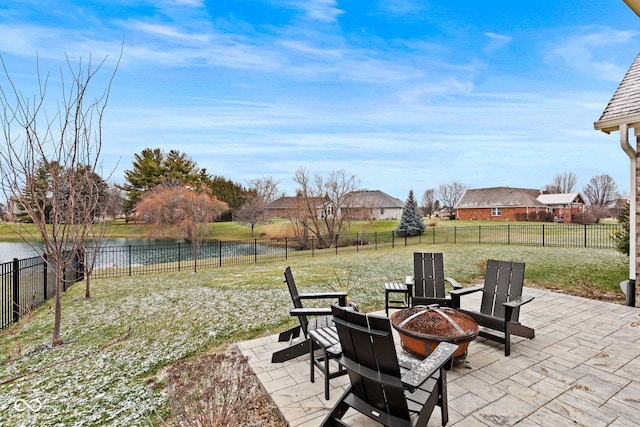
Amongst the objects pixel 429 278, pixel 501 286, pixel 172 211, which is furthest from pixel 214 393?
pixel 172 211

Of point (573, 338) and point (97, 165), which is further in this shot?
point (97, 165)

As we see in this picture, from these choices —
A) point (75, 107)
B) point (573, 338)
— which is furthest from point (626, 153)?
point (75, 107)

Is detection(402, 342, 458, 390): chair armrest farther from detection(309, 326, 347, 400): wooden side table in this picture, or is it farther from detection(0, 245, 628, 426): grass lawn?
detection(0, 245, 628, 426): grass lawn

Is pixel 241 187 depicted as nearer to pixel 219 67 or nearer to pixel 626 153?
pixel 219 67

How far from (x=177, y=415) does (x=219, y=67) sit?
11995mm

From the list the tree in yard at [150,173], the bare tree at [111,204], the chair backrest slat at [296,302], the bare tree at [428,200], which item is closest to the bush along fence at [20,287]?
the bare tree at [111,204]

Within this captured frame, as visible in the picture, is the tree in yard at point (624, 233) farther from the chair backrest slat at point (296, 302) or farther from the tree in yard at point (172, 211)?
the tree in yard at point (172, 211)

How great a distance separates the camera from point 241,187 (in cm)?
4181

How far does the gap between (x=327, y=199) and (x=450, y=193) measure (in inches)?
1442

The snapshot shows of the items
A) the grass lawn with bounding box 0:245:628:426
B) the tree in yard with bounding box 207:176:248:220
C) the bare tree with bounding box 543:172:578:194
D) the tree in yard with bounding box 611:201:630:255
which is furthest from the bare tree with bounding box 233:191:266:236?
the bare tree with bounding box 543:172:578:194

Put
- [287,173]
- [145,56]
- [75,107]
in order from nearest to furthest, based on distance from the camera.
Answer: [75,107] < [145,56] < [287,173]

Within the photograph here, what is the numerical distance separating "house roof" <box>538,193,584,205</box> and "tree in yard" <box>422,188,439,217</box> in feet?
51.5

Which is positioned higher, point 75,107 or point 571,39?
point 571,39

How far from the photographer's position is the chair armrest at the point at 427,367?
72.3 inches
